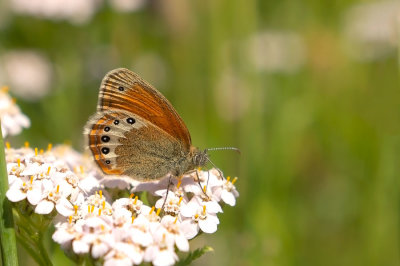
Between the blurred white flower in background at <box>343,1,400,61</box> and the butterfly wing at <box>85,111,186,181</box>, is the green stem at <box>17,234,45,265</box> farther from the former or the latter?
the blurred white flower in background at <box>343,1,400,61</box>

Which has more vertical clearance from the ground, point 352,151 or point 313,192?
point 352,151

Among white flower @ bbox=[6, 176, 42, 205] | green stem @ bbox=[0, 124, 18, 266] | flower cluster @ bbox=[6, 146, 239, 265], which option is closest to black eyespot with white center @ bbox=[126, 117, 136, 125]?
flower cluster @ bbox=[6, 146, 239, 265]

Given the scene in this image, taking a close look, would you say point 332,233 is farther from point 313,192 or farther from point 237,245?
point 237,245

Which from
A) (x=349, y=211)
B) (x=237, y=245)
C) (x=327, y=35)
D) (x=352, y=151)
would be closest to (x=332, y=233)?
(x=349, y=211)

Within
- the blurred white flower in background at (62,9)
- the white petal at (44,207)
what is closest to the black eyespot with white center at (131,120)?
the white petal at (44,207)

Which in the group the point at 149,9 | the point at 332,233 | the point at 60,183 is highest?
the point at 149,9

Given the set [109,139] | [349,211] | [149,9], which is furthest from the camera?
[149,9]
